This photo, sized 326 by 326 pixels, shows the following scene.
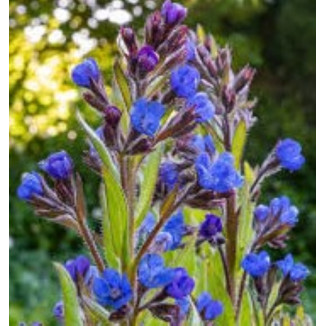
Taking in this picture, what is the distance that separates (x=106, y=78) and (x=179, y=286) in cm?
424

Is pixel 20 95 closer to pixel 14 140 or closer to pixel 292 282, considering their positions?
pixel 14 140

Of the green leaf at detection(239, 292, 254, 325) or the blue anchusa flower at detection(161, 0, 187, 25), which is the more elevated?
the blue anchusa flower at detection(161, 0, 187, 25)

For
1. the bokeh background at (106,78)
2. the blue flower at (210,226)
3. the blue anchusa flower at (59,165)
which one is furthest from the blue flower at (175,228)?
the bokeh background at (106,78)

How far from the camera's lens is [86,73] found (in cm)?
114

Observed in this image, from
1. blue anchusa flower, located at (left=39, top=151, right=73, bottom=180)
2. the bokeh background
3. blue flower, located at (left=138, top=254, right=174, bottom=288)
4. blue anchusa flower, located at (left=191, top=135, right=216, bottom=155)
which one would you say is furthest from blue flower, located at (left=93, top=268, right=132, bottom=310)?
the bokeh background

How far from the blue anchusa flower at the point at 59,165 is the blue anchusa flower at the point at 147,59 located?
0.13 metres

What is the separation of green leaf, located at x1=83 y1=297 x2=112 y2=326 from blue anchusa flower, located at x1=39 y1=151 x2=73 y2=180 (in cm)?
14

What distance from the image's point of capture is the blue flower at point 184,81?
1108 mm

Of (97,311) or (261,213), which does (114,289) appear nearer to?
(97,311)

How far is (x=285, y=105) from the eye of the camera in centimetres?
665

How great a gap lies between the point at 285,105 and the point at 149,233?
5.58 m

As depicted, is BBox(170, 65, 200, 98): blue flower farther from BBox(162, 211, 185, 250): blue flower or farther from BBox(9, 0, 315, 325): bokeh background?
BBox(9, 0, 315, 325): bokeh background

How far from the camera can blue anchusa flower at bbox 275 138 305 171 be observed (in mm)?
1413
